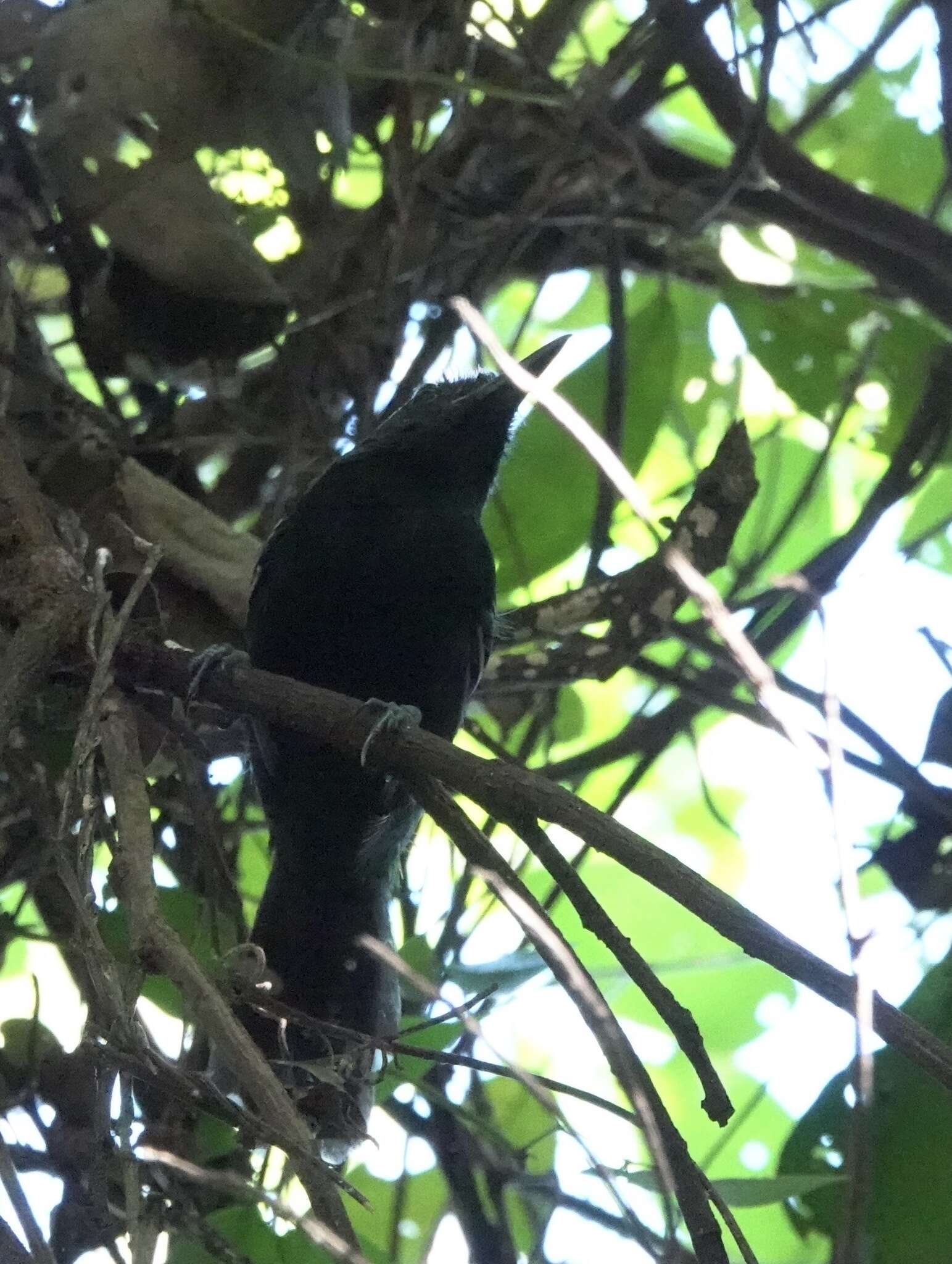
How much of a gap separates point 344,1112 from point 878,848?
114 centimetres

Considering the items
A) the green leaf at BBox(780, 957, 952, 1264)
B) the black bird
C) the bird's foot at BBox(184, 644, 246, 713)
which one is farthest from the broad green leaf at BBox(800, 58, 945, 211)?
the green leaf at BBox(780, 957, 952, 1264)

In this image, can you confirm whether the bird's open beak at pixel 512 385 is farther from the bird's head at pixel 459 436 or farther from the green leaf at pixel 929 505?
the green leaf at pixel 929 505

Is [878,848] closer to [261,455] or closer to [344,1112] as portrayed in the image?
[344,1112]

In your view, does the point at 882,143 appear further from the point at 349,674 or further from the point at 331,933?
the point at 331,933

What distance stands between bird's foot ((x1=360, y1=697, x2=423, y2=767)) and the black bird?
0.28m

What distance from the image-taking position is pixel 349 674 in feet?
9.66

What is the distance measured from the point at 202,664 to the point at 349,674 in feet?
2.12

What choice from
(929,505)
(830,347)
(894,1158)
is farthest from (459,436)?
(894,1158)

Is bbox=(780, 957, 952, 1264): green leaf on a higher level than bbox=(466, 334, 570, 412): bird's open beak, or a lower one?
lower

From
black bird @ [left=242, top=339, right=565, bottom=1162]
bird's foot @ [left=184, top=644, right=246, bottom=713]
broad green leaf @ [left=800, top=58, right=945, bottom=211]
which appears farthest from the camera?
broad green leaf @ [left=800, top=58, right=945, bottom=211]

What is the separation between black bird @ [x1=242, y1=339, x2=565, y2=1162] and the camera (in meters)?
2.88

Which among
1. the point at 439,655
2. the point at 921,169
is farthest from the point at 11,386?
the point at 921,169

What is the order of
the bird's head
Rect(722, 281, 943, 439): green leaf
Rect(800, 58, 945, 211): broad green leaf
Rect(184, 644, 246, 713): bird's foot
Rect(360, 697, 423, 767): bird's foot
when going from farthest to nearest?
1. Rect(800, 58, 945, 211): broad green leaf
2. the bird's head
3. Rect(722, 281, 943, 439): green leaf
4. Rect(184, 644, 246, 713): bird's foot
5. Rect(360, 697, 423, 767): bird's foot

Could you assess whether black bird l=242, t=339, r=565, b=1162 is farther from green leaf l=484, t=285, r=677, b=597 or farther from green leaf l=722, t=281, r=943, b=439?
green leaf l=722, t=281, r=943, b=439
